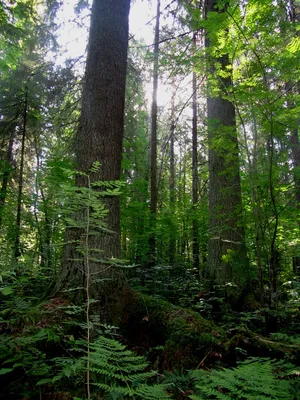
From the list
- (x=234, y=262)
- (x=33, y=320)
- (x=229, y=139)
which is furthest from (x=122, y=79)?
(x=33, y=320)

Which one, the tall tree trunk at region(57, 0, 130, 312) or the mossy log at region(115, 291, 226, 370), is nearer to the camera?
the mossy log at region(115, 291, 226, 370)

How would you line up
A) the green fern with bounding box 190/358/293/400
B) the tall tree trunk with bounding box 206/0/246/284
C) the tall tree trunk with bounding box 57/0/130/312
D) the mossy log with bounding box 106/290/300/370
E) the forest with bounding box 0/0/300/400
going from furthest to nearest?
the tall tree trunk with bounding box 206/0/246/284, the tall tree trunk with bounding box 57/0/130/312, the mossy log with bounding box 106/290/300/370, the forest with bounding box 0/0/300/400, the green fern with bounding box 190/358/293/400

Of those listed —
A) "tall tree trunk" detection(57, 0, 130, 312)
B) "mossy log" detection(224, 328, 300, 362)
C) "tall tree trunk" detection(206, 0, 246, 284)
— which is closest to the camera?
"mossy log" detection(224, 328, 300, 362)

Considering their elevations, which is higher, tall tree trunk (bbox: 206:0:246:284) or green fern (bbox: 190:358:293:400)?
tall tree trunk (bbox: 206:0:246:284)

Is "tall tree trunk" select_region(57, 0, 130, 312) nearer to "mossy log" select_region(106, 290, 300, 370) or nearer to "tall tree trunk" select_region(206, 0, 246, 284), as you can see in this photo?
"mossy log" select_region(106, 290, 300, 370)

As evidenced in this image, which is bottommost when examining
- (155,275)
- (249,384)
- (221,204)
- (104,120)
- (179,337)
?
(179,337)

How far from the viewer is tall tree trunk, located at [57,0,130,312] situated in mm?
3561

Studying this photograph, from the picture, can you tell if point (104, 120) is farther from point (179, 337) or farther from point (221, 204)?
point (221, 204)

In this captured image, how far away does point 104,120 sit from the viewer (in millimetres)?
3992

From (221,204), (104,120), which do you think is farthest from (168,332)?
(221,204)

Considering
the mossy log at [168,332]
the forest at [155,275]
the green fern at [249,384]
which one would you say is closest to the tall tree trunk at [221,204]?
the forest at [155,275]

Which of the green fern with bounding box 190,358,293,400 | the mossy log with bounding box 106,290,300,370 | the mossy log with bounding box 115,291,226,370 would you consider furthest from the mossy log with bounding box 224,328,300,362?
the green fern with bounding box 190,358,293,400

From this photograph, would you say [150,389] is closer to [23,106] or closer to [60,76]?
[60,76]

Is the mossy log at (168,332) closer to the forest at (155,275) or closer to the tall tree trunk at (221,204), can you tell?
the forest at (155,275)
